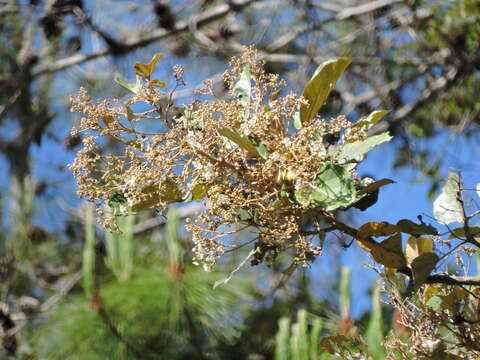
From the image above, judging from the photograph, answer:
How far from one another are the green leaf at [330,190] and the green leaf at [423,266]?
63 millimetres

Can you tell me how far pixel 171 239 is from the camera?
1645 mm

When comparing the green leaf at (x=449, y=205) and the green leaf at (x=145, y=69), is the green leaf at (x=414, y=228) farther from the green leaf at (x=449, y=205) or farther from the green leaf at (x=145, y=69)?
the green leaf at (x=145, y=69)

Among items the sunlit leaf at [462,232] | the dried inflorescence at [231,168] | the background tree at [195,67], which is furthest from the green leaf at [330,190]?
the background tree at [195,67]

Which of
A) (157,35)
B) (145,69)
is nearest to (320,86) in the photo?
(145,69)

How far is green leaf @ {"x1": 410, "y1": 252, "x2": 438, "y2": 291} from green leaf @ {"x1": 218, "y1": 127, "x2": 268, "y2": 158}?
0.44 ft

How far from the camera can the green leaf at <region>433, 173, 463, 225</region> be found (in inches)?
21.2

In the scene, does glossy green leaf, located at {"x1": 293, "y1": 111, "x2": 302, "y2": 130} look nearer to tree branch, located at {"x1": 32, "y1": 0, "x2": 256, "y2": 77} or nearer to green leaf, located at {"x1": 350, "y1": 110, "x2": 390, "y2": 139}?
green leaf, located at {"x1": 350, "y1": 110, "x2": 390, "y2": 139}

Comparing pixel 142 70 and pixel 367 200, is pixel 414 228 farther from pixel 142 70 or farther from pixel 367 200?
pixel 142 70

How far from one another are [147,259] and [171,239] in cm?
78

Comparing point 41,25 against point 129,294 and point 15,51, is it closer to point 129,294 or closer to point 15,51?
point 15,51

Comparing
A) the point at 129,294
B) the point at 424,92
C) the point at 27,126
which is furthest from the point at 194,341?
the point at 27,126

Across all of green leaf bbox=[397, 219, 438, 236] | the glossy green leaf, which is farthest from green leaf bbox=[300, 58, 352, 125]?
green leaf bbox=[397, 219, 438, 236]

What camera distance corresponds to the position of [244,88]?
1.80ft

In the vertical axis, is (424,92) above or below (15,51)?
below
